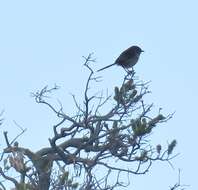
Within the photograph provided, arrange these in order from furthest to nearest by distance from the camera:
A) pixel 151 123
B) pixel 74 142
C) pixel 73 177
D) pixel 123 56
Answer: pixel 123 56, pixel 74 142, pixel 151 123, pixel 73 177

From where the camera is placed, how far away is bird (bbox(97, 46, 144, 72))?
63.4 feet

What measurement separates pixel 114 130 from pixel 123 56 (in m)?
5.60

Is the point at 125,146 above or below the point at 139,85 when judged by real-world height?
below

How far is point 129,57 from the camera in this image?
19.9 meters

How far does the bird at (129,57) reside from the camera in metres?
19.3

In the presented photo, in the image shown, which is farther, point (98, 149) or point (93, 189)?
point (98, 149)

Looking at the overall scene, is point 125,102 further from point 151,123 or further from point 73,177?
point 73,177

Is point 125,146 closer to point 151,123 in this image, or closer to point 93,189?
point 151,123

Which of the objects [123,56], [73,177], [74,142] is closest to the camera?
[73,177]

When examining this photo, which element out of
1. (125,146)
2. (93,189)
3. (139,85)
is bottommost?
(93,189)

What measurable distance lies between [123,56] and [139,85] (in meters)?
5.14

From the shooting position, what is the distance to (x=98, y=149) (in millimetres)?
14688

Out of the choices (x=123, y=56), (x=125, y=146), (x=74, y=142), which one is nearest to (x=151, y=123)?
(x=125, y=146)

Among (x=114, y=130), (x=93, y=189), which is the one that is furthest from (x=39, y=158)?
(x=93, y=189)
